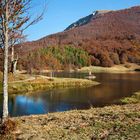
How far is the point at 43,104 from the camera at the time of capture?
49125 millimetres

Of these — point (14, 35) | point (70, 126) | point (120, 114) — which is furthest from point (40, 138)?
point (14, 35)

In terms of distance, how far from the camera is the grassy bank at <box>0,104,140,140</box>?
1473cm

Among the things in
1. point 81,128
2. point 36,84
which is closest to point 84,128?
point 81,128

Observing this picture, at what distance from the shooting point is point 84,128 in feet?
53.0

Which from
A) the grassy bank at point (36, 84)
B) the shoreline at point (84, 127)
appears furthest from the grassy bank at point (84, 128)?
the grassy bank at point (36, 84)

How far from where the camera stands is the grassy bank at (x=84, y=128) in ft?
48.3

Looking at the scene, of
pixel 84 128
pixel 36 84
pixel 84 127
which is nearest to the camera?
pixel 84 128

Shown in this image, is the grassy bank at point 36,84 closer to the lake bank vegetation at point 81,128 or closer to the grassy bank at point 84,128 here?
the grassy bank at point 84,128

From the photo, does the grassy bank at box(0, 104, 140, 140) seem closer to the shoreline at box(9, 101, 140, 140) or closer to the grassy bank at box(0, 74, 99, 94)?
the shoreline at box(9, 101, 140, 140)

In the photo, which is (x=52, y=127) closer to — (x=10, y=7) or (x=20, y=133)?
(x=20, y=133)

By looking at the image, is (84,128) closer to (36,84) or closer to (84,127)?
(84,127)

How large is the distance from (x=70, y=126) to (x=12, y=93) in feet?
158

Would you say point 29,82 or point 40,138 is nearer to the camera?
point 40,138

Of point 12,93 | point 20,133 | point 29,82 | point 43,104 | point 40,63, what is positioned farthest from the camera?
point 40,63
